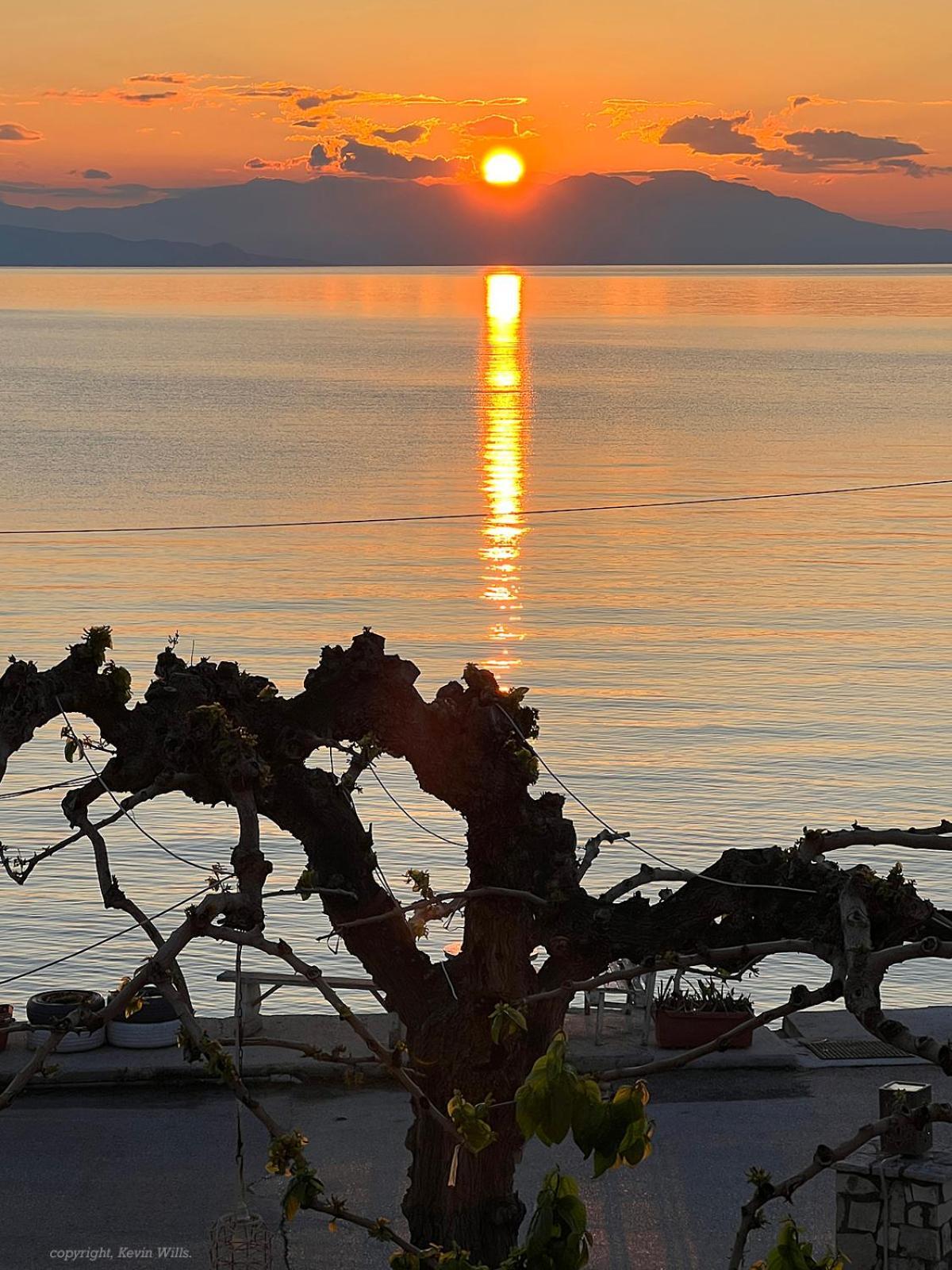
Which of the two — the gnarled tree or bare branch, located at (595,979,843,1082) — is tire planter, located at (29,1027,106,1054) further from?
bare branch, located at (595,979,843,1082)

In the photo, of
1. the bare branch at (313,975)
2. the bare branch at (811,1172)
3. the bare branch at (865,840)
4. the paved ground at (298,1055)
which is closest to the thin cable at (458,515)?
the paved ground at (298,1055)

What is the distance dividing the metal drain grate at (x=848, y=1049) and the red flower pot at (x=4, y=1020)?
321 inches

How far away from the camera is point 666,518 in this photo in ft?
270

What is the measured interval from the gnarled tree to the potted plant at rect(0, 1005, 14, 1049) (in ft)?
27.0

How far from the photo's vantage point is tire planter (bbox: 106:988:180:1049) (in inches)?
790

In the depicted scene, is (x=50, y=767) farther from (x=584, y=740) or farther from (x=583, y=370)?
(x=583, y=370)

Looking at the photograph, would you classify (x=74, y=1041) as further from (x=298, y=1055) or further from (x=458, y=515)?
(x=458, y=515)

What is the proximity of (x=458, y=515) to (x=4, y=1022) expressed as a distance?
60180 millimetres

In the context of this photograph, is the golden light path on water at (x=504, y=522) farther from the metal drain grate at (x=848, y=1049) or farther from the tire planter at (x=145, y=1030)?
the tire planter at (x=145, y=1030)

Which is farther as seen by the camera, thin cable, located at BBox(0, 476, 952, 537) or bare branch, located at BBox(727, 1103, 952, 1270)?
thin cable, located at BBox(0, 476, 952, 537)

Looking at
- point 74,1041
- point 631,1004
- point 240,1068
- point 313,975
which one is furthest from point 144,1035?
point 313,975

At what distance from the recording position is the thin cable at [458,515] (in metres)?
75.4

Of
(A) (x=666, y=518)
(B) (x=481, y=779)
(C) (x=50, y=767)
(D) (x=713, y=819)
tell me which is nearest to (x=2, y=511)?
(A) (x=666, y=518)

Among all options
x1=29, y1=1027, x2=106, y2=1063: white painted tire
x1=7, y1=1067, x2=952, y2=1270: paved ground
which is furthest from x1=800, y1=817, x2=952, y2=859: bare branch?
x1=29, y1=1027, x2=106, y2=1063: white painted tire
